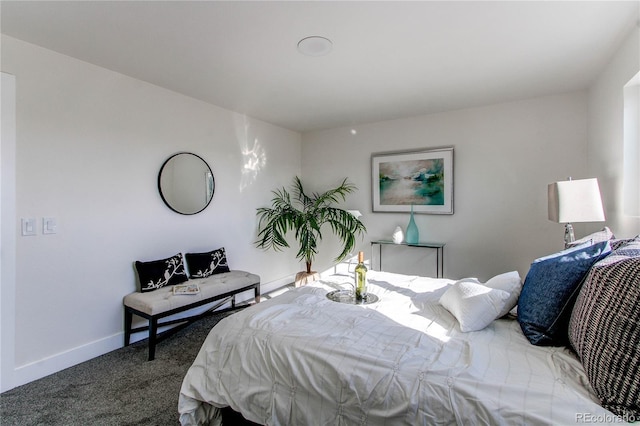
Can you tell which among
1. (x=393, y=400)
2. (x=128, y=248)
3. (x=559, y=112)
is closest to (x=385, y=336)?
(x=393, y=400)

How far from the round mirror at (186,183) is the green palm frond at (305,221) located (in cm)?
90

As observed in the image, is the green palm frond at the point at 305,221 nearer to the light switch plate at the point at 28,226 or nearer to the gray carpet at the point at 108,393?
the gray carpet at the point at 108,393

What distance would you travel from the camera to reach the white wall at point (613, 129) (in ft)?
7.07

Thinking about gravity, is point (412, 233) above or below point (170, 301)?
above

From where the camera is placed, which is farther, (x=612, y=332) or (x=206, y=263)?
(x=206, y=263)

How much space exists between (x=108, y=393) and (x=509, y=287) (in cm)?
263

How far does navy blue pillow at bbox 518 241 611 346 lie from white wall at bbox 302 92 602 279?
2211mm

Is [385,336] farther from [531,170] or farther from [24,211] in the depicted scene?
[531,170]

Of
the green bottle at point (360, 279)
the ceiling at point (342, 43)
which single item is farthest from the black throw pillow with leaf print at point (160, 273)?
the green bottle at point (360, 279)

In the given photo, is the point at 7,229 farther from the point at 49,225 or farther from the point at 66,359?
the point at 66,359

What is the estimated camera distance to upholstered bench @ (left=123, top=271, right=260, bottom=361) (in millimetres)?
2545

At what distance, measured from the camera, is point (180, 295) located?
272cm

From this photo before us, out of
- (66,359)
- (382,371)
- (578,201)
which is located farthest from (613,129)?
(66,359)

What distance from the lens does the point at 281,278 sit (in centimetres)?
470
